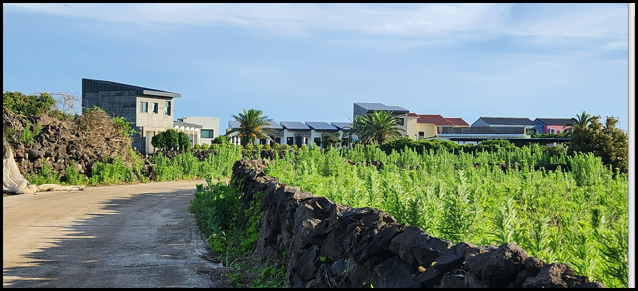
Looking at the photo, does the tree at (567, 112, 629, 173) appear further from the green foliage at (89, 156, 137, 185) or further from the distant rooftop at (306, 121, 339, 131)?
the distant rooftop at (306, 121, 339, 131)

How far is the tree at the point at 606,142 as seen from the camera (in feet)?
60.1

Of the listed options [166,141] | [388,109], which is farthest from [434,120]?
[166,141]

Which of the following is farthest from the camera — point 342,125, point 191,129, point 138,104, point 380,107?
point 342,125

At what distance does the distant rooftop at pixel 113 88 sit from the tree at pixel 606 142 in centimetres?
2914

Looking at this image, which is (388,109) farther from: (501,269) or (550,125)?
(501,269)

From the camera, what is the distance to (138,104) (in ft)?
128

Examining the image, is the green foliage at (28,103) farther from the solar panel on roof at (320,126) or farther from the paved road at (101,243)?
the solar panel on roof at (320,126)

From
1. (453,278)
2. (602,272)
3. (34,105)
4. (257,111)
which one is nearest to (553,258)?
(602,272)

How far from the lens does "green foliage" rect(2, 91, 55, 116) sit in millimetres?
17953

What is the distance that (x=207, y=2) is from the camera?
3906 millimetres

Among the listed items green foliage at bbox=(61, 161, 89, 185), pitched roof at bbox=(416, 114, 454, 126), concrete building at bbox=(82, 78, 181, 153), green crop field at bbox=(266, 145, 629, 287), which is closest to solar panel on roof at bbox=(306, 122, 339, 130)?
pitched roof at bbox=(416, 114, 454, 126)

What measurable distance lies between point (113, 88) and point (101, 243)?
34251 millimetres

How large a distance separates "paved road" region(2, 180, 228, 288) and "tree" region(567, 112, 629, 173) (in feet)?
45.4

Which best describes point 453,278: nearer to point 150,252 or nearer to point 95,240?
point 150,252
